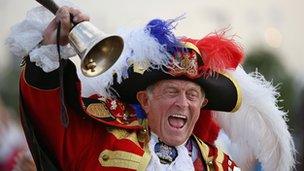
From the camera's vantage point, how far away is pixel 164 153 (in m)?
4.14

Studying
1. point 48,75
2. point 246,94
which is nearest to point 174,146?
point 246,94

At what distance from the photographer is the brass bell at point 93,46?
336cm

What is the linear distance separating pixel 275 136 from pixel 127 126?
2.77 ft

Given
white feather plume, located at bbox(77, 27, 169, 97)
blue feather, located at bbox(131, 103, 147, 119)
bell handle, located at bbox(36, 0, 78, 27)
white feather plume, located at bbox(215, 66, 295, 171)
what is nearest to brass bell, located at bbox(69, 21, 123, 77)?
bell handle, located at bbox(36, 0, 78, 27)

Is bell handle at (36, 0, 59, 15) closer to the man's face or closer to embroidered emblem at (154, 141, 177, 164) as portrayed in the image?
the man's face

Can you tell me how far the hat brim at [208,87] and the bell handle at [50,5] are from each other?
65 centimetres

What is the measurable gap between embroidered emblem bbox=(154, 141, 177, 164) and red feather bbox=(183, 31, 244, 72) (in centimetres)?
41

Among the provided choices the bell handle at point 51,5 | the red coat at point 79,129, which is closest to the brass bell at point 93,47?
the bell handle at point 51,5

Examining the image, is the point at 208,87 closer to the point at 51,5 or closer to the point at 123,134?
the point at 123,134

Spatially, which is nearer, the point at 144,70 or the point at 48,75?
the point at 48,75

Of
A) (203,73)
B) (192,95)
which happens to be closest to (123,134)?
(192,95)

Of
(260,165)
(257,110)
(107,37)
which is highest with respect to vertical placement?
(107,37)

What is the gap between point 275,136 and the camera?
4.50 metres

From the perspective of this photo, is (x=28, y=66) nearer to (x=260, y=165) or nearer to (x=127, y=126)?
(x=127, y=126)
